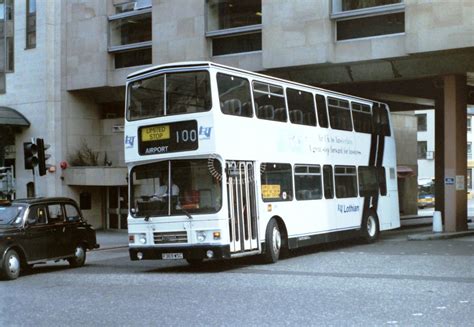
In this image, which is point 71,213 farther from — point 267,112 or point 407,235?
point 407,235

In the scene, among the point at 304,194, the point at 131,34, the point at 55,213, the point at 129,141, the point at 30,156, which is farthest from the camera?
the point at 131,34

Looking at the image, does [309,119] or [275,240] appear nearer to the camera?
[275,240]

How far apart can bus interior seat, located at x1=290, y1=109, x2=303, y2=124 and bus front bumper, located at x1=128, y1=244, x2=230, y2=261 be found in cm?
429

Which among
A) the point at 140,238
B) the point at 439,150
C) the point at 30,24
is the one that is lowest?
the point at 140,238

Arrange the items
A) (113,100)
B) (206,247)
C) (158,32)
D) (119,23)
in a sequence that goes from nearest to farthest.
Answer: (206,247), (158,32), (119,23), (113,100)

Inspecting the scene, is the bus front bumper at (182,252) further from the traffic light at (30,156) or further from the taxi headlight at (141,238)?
the traffic light at (30,156)

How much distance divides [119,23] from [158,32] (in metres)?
3.16

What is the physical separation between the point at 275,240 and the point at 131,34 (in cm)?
1594

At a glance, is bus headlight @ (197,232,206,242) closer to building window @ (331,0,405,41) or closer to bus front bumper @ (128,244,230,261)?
bus front bumper @ (128,244,230,261)

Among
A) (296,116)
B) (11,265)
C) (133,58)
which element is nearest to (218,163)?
(296,116)

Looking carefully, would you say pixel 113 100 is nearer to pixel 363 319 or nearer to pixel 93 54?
pixel 93 54

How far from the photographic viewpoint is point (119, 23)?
29703 mm

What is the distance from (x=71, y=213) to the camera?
16859 millimetres

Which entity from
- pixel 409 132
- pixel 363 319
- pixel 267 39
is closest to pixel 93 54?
pixel 267 39
